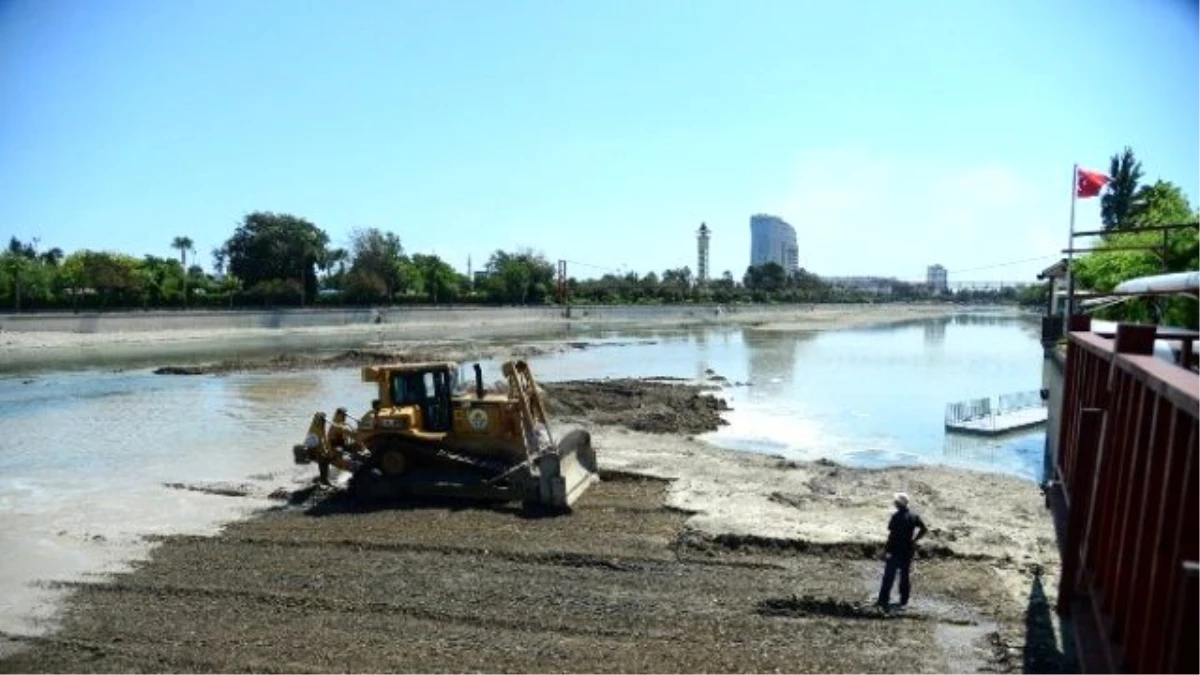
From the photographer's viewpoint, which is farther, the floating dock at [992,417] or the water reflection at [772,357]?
the water reflection at [772,357]

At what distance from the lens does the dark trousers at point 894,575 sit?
1007cm

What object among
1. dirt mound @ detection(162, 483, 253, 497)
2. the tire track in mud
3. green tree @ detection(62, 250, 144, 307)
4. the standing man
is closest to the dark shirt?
the standing man

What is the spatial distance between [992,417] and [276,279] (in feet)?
282

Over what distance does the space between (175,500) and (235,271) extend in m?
93.0

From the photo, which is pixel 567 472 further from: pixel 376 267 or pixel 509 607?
pixel 376 267

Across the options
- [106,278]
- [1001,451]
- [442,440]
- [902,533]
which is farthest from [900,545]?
[106,278]

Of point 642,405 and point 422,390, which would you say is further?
point 642,405

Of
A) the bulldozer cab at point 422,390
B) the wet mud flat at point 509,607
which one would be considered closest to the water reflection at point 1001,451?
the wet mud flat at point 509,607

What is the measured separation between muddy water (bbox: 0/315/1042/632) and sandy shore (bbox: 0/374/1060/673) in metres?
1.53

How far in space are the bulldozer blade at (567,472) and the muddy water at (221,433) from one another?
5798 millimetres

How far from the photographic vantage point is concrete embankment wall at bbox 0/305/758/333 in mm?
65125

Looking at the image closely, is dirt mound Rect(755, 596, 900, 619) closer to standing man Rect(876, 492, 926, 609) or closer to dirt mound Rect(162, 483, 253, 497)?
standing man Rect(876, 492, 926, 609)

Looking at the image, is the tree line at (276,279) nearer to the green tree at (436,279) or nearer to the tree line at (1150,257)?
the green tree at (436,279)

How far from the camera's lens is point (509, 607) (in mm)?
10258
